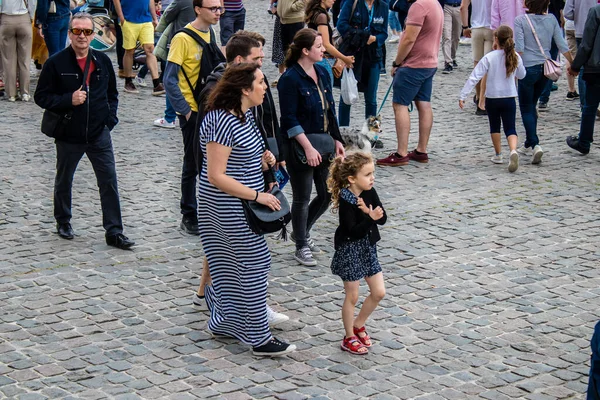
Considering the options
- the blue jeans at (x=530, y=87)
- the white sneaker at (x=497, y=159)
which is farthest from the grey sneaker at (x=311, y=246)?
the blue jeans at (x=530, y=87)

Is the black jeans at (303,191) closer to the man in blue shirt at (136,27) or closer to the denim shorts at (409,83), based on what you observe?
the denim shorts at (409,83)

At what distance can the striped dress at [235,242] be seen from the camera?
641 cm

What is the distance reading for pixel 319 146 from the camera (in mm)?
8336

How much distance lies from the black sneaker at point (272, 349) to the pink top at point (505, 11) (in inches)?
324

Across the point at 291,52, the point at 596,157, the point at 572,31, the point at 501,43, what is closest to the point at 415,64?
the point at 501,43

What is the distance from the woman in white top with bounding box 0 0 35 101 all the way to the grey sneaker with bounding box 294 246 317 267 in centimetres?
718

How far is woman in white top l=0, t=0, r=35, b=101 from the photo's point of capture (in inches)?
544

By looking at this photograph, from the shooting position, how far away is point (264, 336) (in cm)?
663

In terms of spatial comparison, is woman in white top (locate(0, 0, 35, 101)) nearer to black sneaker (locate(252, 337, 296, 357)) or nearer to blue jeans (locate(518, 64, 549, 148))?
blue jeans (locate(518, 64, 549, 148))

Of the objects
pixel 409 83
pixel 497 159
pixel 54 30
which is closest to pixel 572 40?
pixel 497 159

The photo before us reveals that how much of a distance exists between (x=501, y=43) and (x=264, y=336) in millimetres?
5920

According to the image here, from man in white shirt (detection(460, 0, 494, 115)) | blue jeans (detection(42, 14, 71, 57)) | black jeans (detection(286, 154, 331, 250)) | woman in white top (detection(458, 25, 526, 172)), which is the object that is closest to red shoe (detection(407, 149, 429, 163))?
woman in white top (detection(458, 25, 526, 172))

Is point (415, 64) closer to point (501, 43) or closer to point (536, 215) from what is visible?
point (501, 43)

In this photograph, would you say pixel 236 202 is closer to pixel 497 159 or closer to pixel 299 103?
pixel 299 103
